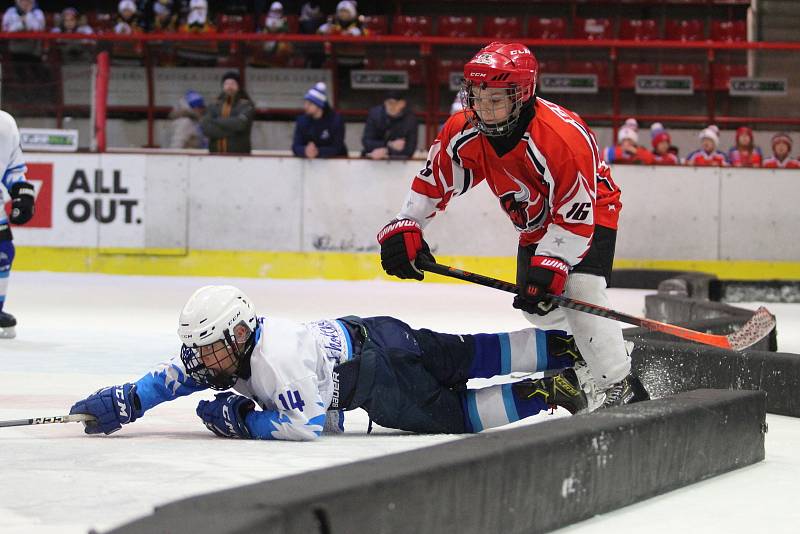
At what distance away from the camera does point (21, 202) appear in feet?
24.4

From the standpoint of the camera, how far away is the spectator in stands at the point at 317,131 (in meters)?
12.2

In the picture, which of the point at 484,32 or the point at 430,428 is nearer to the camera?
the point at 430,428

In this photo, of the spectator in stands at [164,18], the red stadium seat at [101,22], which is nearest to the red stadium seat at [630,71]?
the spectator in stands at [164,18]

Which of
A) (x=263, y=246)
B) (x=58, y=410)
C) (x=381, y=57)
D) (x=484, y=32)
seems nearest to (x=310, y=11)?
(x=484, y=32)

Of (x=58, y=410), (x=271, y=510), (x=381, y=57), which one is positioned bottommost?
(x=58, y=410)

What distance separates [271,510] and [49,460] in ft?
5.26

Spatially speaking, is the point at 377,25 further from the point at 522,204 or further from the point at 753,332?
the point at 522,204

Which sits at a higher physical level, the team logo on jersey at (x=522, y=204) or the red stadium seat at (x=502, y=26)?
the red stadium seat at (x=502, y=26)

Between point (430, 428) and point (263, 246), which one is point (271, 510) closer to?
point (430, 428)

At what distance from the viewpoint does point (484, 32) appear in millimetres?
18484

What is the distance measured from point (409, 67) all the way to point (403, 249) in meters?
8.72

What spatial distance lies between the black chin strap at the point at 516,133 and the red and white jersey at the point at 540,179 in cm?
2

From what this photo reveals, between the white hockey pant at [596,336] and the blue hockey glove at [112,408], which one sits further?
the white hockey pant at [596,336]

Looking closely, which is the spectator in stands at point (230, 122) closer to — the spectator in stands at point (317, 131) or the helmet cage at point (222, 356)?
the spectator in stands at point (317, 131)
